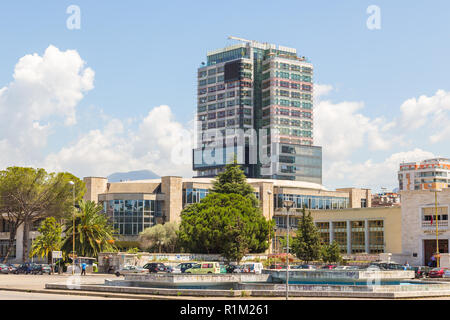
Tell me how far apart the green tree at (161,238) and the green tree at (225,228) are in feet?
44.9

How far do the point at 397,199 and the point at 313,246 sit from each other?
121m

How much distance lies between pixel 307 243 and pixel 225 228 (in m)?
9.52

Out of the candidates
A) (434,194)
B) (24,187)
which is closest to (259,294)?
(434,194)

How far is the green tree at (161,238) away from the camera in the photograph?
9338 cm

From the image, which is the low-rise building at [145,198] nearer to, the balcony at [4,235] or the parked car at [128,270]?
the balcony at [4,235]

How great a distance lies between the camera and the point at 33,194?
3494 inches

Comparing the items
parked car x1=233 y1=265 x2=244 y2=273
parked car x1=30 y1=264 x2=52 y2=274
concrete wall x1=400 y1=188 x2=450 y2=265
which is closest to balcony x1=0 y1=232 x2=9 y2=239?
parked car x1=30 y1=264 x2=52 y2=274

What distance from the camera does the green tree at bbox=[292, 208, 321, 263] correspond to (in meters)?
72.6

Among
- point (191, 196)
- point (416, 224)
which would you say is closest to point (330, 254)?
point (416, 224)

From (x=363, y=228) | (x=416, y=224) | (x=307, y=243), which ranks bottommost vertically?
(x=307, y=243)

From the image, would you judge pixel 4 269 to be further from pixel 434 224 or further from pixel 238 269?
pixel 434 224

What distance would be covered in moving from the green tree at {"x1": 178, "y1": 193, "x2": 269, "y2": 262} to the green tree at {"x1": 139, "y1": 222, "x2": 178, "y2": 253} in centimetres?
1369

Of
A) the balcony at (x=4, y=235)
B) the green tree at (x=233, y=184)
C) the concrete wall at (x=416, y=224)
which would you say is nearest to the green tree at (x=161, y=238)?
the green tree at (x=233, y=184)

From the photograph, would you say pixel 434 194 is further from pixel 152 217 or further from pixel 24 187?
pixel 24 187
